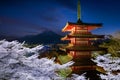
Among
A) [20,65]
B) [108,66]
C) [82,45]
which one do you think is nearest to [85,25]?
[82,45]

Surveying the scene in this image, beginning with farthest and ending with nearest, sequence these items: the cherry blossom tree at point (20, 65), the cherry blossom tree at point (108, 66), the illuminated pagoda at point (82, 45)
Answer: the illuminated pagoda at point (82, 45) → the cherry blossom tree at point (108, 66) → the cherry blossom tree at point (20, 65)

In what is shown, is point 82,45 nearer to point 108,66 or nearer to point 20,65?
point 108,66

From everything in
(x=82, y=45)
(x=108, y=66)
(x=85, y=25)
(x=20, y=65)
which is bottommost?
(x=108, y=66)

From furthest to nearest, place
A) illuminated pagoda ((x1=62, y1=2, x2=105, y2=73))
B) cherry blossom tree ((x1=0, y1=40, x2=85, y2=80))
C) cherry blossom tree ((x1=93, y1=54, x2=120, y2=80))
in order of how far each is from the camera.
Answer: illuminated pagoda ((x1=62, y1=2, x2=105, y2=73)) → cherry blossom tree ((x1=93, y1=54, x2=120, y2=80)) → cherry blossom tree ((x1=0, y1=40, x2=85, y2=80))

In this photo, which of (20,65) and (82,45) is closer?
(20,65)

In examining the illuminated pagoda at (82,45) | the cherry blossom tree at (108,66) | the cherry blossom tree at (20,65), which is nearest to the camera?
the cherry blossom tree at (20,65)

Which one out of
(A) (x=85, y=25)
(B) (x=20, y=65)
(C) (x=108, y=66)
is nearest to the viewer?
(B) (x=20, y=65)

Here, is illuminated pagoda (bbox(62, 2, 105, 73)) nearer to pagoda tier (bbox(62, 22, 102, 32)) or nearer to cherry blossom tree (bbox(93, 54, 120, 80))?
pagoda tier (bbox(62, 22, 102, 32))

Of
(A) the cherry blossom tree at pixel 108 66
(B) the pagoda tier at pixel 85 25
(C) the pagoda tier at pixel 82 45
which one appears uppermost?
(B) the pagoda tier at pixel 85 25

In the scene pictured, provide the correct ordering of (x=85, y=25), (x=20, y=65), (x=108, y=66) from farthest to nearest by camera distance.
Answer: (x=85, y=25) → (x=108, y=66) → (x=20, y=65)

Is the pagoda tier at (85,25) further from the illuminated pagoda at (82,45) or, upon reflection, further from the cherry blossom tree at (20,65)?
the cherry blossom tree at (20,65)

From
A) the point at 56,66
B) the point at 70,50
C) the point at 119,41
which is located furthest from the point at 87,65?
the point at 56,66

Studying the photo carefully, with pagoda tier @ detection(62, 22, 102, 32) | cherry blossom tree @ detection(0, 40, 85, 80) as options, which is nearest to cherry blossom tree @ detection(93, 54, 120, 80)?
cherry blossom tree @ detection(0, 40, 85, 80)

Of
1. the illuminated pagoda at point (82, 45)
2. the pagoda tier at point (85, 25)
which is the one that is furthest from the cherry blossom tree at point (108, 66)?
the pagoda tier at point (85, 25)
